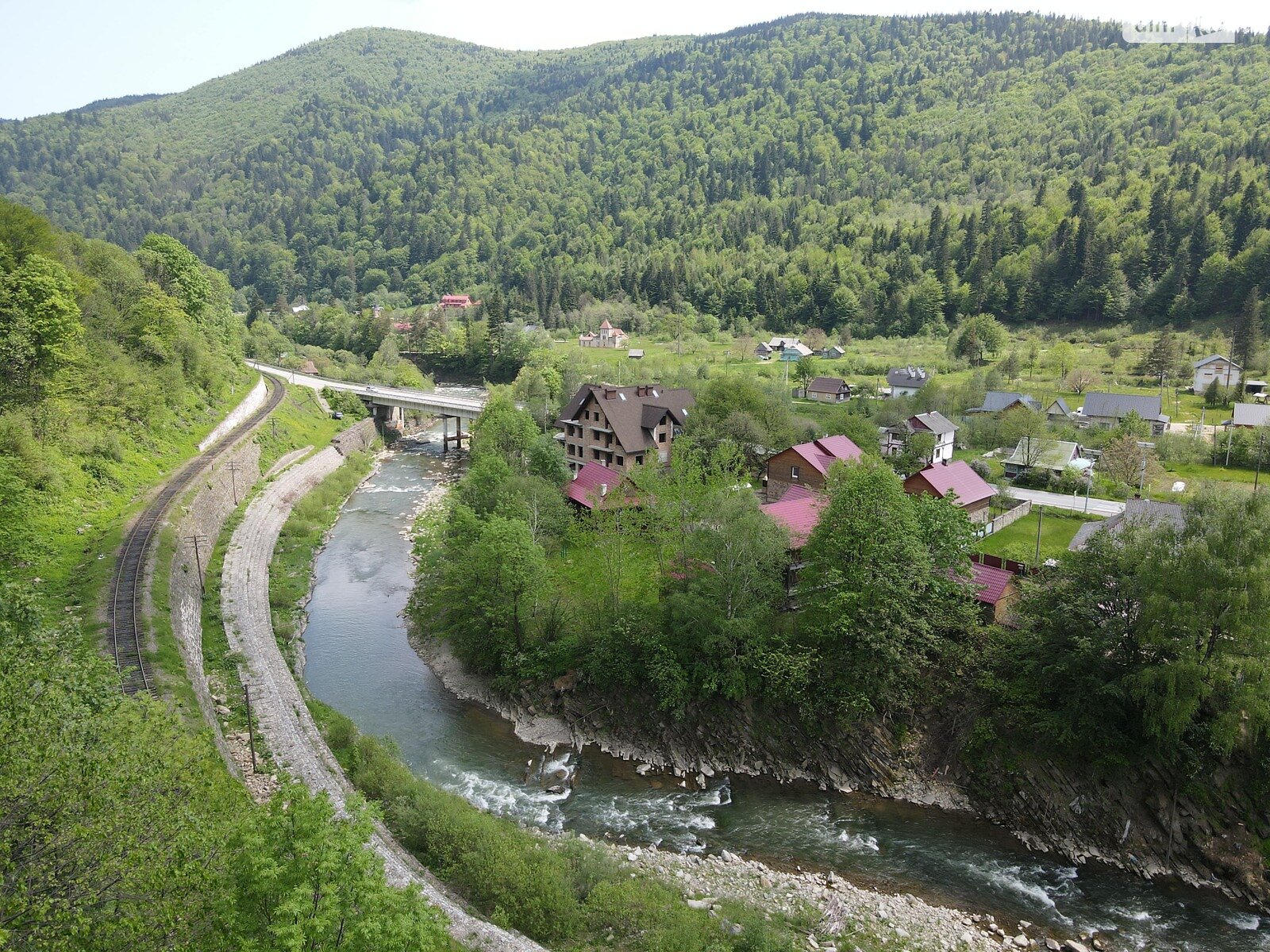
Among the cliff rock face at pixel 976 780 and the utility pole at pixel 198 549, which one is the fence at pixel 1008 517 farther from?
the utility pole at pixel 198 549

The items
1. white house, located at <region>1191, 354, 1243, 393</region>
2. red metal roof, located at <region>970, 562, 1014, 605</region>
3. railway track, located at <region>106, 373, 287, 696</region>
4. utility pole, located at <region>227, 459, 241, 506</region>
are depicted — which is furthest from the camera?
white house, located at <region>1191, 354, 1243, 393</region>

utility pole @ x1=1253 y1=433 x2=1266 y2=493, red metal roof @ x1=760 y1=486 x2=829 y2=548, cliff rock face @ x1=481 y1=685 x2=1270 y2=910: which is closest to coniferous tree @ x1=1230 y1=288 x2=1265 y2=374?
utility pole @ x1=1253 y1=433 x2=1266 y2=493

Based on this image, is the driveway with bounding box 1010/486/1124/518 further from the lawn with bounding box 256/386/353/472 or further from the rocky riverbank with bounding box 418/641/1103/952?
the lawn with bounding box 256/386/353/472

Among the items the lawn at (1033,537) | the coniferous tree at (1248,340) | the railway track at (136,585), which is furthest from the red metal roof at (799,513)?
the coniferous tree at (1248,340)

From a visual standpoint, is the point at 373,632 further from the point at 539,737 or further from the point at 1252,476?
the point at 1252,476

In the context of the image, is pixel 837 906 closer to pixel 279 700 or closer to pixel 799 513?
pixel 799 513

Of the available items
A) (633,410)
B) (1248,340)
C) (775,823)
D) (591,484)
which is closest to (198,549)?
(591,484)

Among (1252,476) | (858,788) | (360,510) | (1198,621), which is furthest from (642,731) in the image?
(1252,476)
